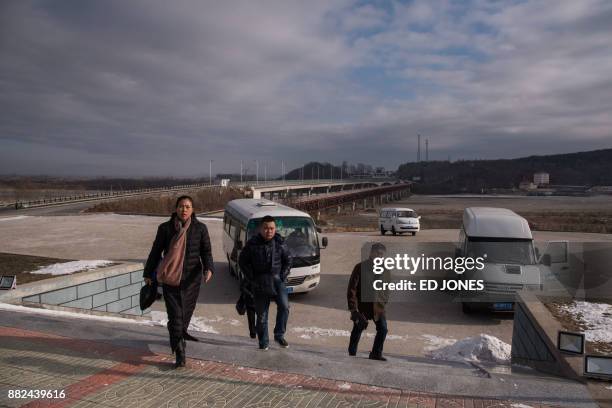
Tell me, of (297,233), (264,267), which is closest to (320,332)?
(297,233)

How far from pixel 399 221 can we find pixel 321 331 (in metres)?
15.6

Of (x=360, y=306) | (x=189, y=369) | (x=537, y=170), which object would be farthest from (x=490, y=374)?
(x=537, y=170)

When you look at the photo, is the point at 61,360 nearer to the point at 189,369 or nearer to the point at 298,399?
the point at 189,369

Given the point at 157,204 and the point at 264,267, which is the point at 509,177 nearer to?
the point at 157,204

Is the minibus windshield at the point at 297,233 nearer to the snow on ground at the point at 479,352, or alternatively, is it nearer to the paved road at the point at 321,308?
the paved road at the point at 321,308

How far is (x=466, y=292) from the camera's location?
9.59m

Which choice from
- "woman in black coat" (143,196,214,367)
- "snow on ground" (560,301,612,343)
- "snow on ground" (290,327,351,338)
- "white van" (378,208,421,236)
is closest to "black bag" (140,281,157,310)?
"woman in black coat" (143,196,214,367)

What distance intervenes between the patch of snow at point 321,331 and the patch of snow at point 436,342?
1521 millimetres

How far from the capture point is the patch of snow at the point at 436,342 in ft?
24.9

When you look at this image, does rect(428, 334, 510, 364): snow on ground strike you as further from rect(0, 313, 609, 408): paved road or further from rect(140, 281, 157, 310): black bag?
rect(140, 281, 157, 310): black bag

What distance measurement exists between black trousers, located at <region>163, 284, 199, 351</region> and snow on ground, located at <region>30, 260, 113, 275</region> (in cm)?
481

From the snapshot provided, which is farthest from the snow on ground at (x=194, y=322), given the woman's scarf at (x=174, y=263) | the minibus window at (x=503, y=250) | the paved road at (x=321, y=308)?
the minibus window at (x=503, y=250)

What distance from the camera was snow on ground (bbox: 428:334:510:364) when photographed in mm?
6414

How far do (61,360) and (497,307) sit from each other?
320 inches
